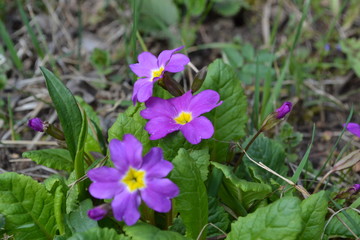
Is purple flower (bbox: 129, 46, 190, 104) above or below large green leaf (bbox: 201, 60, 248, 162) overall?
above

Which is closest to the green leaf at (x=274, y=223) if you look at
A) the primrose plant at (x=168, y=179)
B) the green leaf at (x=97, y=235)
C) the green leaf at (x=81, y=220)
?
the primrose plant at (x=168, y=179)

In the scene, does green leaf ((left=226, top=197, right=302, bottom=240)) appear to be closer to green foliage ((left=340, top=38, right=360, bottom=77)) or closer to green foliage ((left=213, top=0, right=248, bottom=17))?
green foliage ((left=340, top=38, right=360, bottom=77))

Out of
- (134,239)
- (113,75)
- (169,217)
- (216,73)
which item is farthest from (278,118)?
(113,75)

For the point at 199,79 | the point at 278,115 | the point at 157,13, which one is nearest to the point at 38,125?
the point at 199,79

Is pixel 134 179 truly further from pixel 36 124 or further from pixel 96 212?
pixel 36 124

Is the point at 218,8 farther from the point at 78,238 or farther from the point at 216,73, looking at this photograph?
the point at 78,238

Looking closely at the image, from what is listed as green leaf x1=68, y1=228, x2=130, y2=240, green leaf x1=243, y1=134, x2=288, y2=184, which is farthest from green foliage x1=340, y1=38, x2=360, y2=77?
green leaf x1=68, y1=228, x2=130, y2=240
